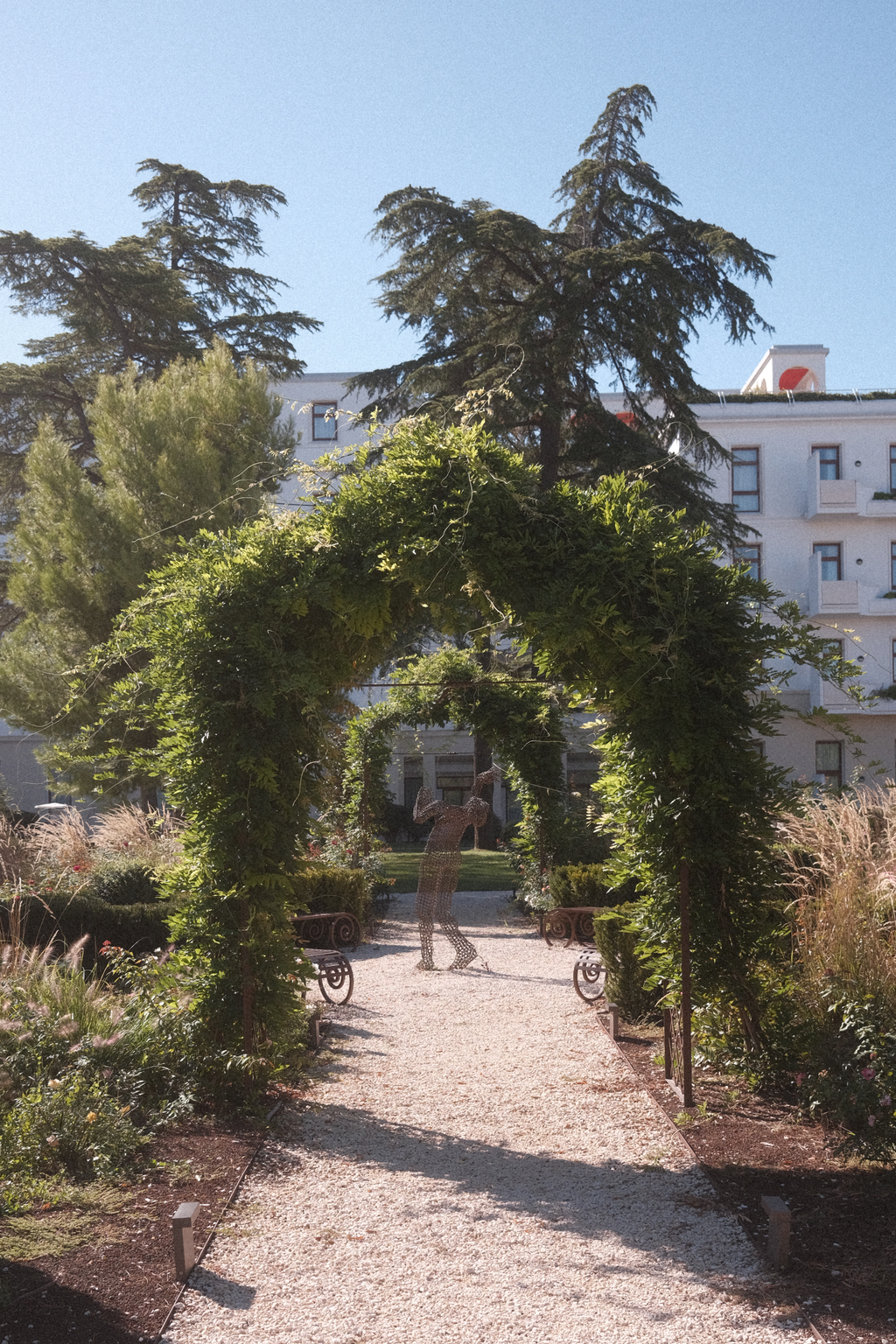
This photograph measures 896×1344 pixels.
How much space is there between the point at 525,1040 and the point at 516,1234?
11.3ft

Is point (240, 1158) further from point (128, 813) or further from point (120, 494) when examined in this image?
point (120, 494)

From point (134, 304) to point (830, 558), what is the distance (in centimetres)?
1871

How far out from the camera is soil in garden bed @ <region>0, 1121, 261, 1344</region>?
11.4 feet

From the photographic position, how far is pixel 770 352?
31312mm

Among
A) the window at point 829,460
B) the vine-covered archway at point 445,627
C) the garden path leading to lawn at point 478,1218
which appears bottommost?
the garden path leading to lawn at point 478,1218

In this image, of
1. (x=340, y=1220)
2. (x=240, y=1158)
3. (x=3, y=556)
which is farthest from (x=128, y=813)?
(x=3, y=556)

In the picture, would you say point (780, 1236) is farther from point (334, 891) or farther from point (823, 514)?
point (823, 514)

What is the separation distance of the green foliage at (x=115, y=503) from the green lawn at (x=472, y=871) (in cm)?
520

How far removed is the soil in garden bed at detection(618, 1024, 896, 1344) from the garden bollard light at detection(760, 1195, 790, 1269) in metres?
0.06

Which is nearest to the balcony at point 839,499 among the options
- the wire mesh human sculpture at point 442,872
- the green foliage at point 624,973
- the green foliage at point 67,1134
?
the wire mesh human sculpture at point 442,872

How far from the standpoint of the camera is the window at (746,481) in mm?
28469

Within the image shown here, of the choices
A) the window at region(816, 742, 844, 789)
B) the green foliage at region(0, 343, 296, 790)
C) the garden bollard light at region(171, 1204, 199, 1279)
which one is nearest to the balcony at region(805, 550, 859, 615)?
the window at region(816, 742, 844, 789)

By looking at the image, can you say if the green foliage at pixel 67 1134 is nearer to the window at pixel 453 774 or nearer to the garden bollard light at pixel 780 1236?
the garden bollard light at pixel 780 1236

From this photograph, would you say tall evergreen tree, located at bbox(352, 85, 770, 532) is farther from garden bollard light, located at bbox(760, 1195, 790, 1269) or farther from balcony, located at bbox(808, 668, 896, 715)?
garden bollard light, located at bbox(760, 1195, 790, 1269)
